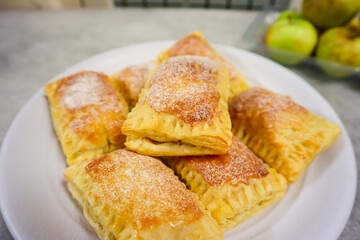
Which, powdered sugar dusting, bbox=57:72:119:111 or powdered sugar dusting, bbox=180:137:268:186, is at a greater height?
powdered sugar dusting, bbox=57:72:119:111

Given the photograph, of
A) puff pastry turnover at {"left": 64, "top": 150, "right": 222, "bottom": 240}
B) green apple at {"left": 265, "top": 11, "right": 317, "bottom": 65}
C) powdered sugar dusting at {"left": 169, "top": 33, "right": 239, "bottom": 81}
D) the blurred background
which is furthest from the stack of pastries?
the blurred background

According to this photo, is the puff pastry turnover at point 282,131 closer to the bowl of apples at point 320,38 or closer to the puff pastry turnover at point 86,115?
the puff pastry turnover at point 86,115

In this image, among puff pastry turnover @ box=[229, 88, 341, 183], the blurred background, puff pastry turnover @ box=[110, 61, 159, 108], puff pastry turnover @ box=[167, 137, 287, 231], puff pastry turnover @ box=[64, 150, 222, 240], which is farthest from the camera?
the blurred background

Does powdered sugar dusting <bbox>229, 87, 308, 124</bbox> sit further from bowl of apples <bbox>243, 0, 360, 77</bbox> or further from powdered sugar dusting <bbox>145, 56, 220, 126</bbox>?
bowl of apples <bbox>243, 0, 360, 77</bbox>

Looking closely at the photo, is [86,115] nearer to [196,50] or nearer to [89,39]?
[196,50]

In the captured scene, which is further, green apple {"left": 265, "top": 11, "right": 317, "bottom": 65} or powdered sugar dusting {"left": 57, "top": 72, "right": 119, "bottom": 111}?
green apple {"left": 265, "top": 11, "right": 317, "bottom": 65}

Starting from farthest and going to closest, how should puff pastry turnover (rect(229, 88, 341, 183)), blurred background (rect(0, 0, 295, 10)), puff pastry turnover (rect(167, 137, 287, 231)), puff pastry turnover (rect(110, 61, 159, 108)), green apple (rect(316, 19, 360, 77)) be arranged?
blurred background (rect(0, 0, 295, 10)) < green apple (rect(316, 19, 360, 77)) < puff pastry turnover (rect(110, 61, 159, 108)) < puff pastry turnover (rect(229, 88, 341, 183)) < puff pastry turnover (rect(167, 137, 287, 231))

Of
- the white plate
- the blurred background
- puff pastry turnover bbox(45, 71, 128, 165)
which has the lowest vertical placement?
the white plate
